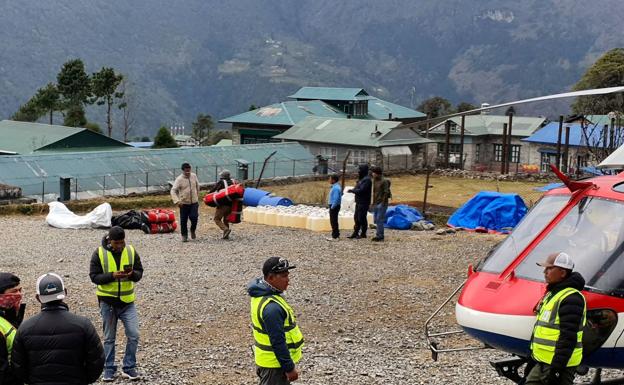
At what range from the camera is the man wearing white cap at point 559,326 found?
24.9 ft

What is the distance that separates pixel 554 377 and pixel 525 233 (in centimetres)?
194

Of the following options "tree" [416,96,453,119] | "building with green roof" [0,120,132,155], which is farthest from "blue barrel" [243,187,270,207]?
"tree" [416,96,453,119]

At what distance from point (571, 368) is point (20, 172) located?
30636 millimetres

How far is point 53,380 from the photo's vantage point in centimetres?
693

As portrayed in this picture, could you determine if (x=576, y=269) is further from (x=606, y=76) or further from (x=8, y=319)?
(x=606, y=76)

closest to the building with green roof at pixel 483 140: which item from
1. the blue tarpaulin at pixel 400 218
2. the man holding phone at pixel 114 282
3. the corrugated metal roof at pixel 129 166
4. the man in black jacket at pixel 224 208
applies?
the corrugated metal roof at pixel 129 166

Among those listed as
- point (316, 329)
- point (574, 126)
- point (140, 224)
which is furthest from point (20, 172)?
point (574, 126)

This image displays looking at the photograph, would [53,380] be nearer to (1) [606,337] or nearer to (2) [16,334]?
(2) [16,334]

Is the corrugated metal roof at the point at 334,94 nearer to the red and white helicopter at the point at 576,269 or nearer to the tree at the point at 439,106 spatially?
the tree at the point at 439,106

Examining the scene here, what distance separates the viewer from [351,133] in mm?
55875

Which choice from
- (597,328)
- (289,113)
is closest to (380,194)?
(597,328)

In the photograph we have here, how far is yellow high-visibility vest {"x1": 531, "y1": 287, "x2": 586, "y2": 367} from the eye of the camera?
7648 millimetres

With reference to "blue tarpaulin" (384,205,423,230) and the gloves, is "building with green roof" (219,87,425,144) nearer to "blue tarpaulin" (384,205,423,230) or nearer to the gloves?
"blue tarpaulin" (384,205,423,230)

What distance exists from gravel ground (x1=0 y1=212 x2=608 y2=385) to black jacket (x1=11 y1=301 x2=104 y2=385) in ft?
11.8
